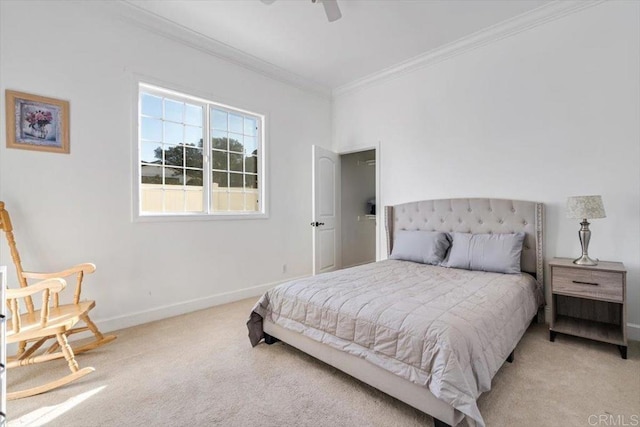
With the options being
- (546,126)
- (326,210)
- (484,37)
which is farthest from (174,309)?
(484,37)

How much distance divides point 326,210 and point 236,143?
5.15ft

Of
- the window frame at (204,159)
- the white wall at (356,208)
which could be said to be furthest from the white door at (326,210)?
the window frame at (204,159)

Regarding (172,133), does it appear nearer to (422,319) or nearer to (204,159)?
(204,159)

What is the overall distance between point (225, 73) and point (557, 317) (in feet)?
14.4

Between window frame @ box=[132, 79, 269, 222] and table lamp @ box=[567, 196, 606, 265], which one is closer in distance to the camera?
table lamp @ box=[567, 196, 606, 265]

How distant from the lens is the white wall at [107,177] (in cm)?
242

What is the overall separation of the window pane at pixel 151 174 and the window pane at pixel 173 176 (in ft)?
0.20

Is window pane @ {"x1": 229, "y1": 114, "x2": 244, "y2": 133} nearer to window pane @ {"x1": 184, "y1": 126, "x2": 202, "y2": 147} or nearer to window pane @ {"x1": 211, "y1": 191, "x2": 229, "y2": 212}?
window pane @ {"x1": 184, "y1": 126, "x2": 202, "y2": 147}

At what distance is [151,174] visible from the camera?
3.21m

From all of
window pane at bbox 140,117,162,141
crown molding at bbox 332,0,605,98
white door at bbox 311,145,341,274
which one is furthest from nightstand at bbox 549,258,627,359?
window pane at bbox 140,117,162,141

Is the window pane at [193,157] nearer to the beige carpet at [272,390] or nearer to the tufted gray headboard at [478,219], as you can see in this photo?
the beige carpet at [272,390]

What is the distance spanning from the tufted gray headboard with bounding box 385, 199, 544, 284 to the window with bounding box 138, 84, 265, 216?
195 cm

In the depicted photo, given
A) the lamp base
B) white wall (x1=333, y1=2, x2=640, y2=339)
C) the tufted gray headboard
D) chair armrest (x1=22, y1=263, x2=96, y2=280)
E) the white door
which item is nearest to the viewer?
chair armrest (x1=22, y1=263, x2=96, y2=280)

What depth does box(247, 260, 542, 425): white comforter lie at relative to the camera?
1.50 meters
